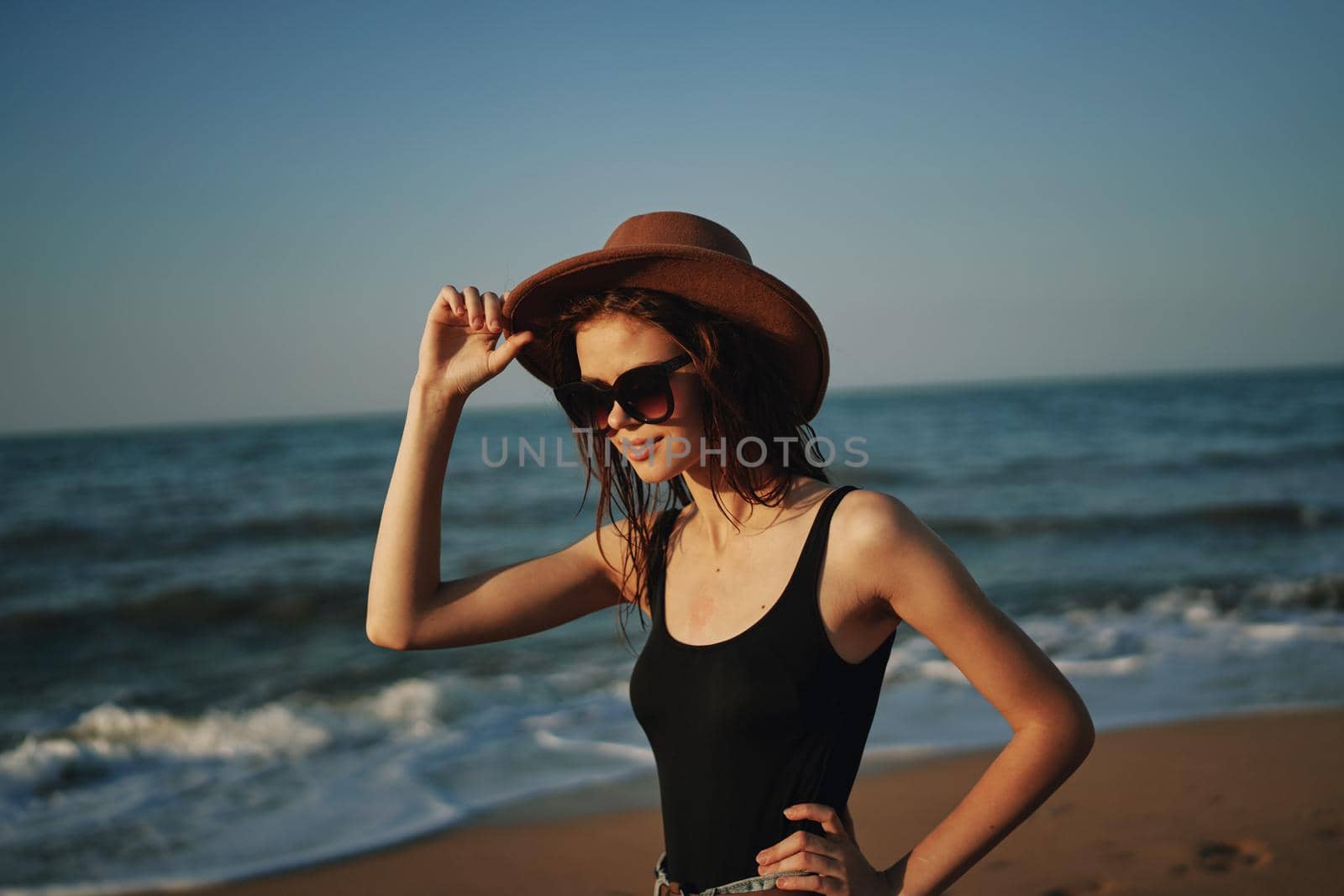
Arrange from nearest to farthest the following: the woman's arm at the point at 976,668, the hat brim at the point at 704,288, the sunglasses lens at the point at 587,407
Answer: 1. the woman's arm at the point at 976,668
2. the hat brim at the point at 704,288
3. the sunglasses lens at the point at 587,407

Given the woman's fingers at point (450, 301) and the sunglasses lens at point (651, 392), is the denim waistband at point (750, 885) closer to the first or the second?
the sunglasses lens at point (651, 392)

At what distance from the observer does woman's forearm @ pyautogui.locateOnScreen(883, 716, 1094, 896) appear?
180 cm

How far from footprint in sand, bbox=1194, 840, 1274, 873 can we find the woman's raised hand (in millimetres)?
4032

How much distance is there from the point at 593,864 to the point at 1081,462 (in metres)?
20.4

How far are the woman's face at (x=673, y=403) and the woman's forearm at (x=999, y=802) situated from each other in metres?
0.85

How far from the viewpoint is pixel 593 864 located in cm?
468

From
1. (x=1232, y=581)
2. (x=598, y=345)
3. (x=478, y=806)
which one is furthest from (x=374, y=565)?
(x=1232, y=581)

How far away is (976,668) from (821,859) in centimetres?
44

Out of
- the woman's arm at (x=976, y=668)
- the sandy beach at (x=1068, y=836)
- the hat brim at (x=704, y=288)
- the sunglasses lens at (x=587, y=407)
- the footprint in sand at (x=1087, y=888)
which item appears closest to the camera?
the woman's arm at (x=976, y=668)

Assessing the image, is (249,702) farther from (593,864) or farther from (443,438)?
(443,438)

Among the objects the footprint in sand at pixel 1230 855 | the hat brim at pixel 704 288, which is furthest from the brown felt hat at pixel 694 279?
the footprint in sand at pixel 1230 855

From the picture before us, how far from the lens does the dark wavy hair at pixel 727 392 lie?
2123 mm

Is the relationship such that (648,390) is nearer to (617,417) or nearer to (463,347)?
(617,417)

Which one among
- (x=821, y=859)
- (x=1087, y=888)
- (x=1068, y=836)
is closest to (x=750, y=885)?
(x=821, y=859)
